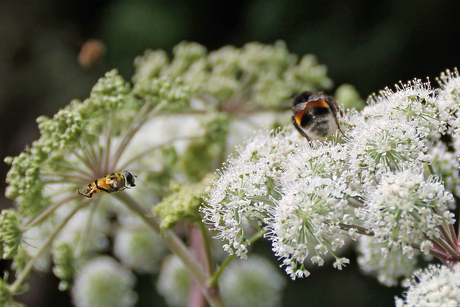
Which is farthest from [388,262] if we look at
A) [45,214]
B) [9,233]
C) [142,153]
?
[9,233]

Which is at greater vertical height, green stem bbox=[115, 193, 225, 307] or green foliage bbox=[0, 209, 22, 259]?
green foliage bbox=[0, 209, 22, 259]

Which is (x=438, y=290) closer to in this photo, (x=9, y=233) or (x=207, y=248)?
(x=207, y=248)

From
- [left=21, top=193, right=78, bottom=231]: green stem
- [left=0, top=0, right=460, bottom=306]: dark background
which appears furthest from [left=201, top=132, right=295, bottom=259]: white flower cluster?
[left=0, top=0, right=460, bottom=306]: dark background

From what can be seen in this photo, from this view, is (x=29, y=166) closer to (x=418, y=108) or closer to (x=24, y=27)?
(x=418, y=108)

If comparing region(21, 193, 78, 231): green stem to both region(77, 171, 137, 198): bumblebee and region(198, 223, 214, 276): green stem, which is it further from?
region(198, 223, 214, 276): green stem

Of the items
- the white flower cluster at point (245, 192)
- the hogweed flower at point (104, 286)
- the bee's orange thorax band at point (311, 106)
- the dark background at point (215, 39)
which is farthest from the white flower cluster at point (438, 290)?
the hogweed flower at point (104, 286)

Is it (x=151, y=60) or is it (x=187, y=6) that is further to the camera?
(x=187, y=6)

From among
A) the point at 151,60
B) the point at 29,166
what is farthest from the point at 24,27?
the point at 29,166
